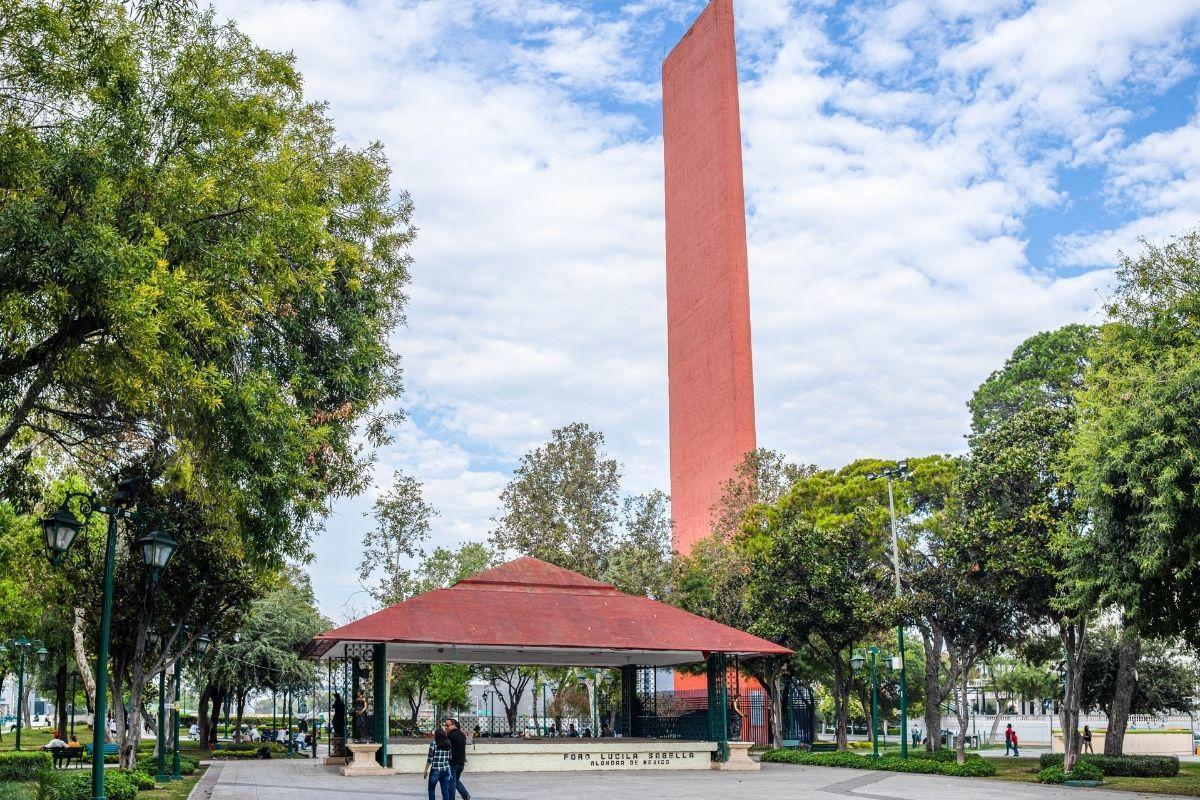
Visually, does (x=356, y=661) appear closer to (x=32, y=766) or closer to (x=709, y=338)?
(x=32, y=766)

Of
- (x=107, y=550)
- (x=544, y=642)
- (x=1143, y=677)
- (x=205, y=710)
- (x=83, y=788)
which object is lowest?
(x=205, y=710)

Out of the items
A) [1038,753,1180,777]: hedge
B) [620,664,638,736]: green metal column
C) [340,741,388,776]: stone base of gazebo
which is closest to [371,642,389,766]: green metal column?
[340,741,388,776]: stone base of gazebo

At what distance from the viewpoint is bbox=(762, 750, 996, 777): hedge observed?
28.3 m

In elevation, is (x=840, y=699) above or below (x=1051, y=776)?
above

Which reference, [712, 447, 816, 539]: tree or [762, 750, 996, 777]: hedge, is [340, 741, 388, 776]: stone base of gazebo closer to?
[762, 750, 996, 777]: hedge

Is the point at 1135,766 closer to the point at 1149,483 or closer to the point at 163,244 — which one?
the point at 1149,483

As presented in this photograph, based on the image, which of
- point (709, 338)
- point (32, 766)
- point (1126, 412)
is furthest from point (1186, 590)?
point (709, 338)

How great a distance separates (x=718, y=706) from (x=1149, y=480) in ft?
50.8

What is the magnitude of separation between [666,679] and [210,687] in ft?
74.6

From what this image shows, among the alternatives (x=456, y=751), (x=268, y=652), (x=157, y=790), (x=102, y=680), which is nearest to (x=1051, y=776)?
(x=456, y=751)

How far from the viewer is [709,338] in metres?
A: 52.7

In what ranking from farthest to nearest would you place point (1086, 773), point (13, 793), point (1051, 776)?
point (1086, 773)
point (1051, 776)
point (13, 793)

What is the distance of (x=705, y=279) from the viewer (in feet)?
176

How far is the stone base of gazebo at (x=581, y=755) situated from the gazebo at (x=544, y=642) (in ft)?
0.09
